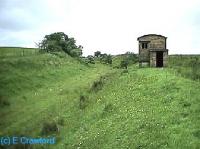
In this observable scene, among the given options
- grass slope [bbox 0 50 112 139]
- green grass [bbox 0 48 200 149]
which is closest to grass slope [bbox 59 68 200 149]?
green grass [bbox 0 48 200 149]

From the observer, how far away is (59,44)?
95125mm

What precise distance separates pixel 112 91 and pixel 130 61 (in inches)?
1591

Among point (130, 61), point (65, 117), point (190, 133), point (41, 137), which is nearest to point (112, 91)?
point (65, 117)

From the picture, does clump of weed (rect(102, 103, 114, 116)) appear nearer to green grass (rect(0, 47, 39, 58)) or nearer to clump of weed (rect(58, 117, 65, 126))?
clump of weed (rect(58, 117, 65, 126))

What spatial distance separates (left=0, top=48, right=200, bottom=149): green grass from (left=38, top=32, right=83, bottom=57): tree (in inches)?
1325

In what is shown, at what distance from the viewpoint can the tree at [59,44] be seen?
92.1 metres

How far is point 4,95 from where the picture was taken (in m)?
46.7

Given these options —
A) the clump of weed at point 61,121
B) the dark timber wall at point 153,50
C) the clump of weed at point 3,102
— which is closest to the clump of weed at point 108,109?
the clump of weed at point 61,121

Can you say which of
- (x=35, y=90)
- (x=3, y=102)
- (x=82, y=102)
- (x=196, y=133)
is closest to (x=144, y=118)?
(x=196, y=133)

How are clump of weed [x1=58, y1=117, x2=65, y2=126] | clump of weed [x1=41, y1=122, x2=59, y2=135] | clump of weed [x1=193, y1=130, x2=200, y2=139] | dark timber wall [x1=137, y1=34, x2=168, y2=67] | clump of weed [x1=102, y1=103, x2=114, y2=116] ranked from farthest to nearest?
dark timber wall [x1=137, y1=34, x2=168, y2=67] → clump of weed [x1=58, y1=117, x2=65, y2=126] → clump of weed [x1=41, y1=122, x2=59, y2=135] → clump of weed [x1=102, y1=103, x2=114, y2=116] → clump of weed [x1=193, y1=130, x2=200, y2=139]

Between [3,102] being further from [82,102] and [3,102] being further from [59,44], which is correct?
[59,44]

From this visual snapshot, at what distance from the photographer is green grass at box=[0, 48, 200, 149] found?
23219mm

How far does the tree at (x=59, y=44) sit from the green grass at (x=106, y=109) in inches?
1325

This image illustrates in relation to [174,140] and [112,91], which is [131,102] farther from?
[174,140]
